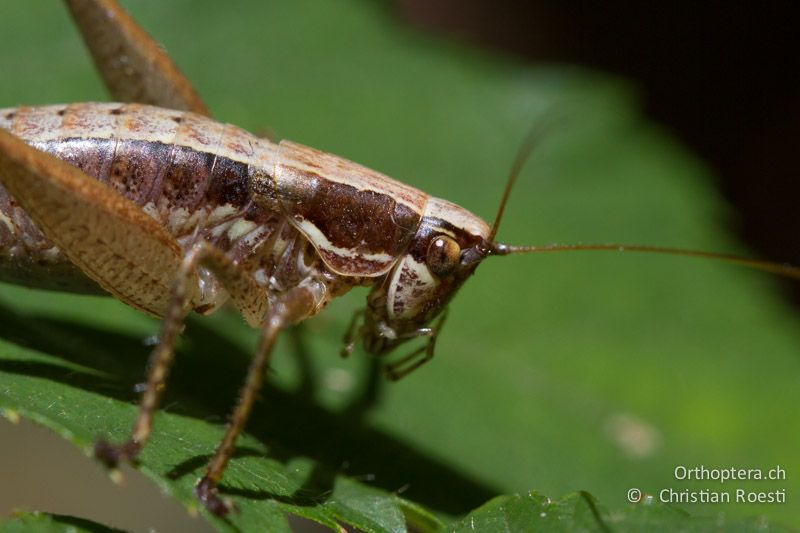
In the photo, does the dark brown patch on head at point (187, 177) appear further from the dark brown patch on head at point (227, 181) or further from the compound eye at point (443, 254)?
the compound eye at point (443, 254)

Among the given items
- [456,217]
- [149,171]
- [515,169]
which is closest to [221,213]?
[149,171]

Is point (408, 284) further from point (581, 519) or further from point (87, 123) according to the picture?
point (87, 123)

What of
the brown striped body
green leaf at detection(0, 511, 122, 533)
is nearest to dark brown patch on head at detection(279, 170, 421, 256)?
the brown striped body

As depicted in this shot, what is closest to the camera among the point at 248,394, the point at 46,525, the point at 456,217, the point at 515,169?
the point at 46,525

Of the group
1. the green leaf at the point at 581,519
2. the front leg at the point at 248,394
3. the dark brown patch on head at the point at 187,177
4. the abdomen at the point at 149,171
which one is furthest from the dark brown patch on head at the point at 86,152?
the green leaf at the point at 581,519

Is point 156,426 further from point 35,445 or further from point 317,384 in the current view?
point 35,445

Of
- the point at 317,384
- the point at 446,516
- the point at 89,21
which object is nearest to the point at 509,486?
the point at 446,516
